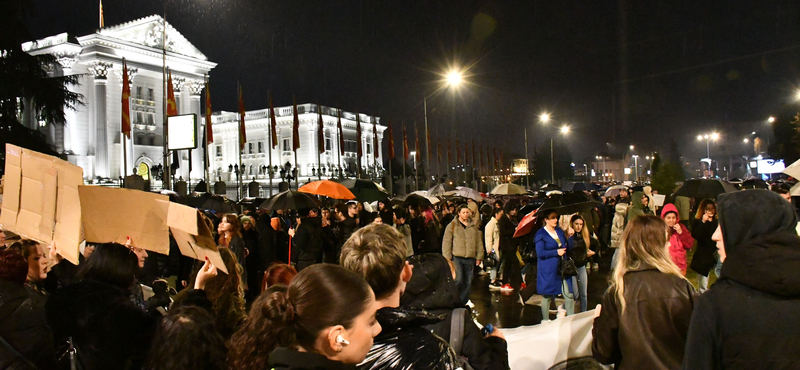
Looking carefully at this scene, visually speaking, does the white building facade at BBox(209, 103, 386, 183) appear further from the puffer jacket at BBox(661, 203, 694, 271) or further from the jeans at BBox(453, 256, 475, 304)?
the puffer jacket at BBox(661, 203, 694, 271)

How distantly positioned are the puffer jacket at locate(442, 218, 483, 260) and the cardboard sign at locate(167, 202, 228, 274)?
20.4 ft

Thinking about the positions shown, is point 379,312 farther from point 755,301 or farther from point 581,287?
point 581,287

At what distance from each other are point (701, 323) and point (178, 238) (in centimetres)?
306

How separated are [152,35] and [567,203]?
5758cm

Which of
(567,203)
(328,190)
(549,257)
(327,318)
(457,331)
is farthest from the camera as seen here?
(328,190)

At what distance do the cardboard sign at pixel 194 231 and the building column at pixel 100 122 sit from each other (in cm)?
5472

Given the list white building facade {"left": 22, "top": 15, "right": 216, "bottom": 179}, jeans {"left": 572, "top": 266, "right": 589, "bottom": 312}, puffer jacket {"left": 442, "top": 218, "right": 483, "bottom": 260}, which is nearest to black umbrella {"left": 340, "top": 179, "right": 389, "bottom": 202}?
puffer jacket {"left": 442, "top": 218, "right": 483, "bottom": 260}

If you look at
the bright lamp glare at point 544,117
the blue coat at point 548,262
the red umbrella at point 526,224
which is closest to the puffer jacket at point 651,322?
the blue coat at point 548,262

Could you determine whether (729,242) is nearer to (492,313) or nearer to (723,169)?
(492,313)

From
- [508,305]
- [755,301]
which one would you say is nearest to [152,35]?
[508,305]

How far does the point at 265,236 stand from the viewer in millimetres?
9234

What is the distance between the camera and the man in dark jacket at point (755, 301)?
7.48 feet

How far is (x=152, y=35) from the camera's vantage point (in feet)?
183

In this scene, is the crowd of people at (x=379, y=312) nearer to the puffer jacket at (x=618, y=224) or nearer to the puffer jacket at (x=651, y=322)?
the puffer jacket at (x=651, y=322)
